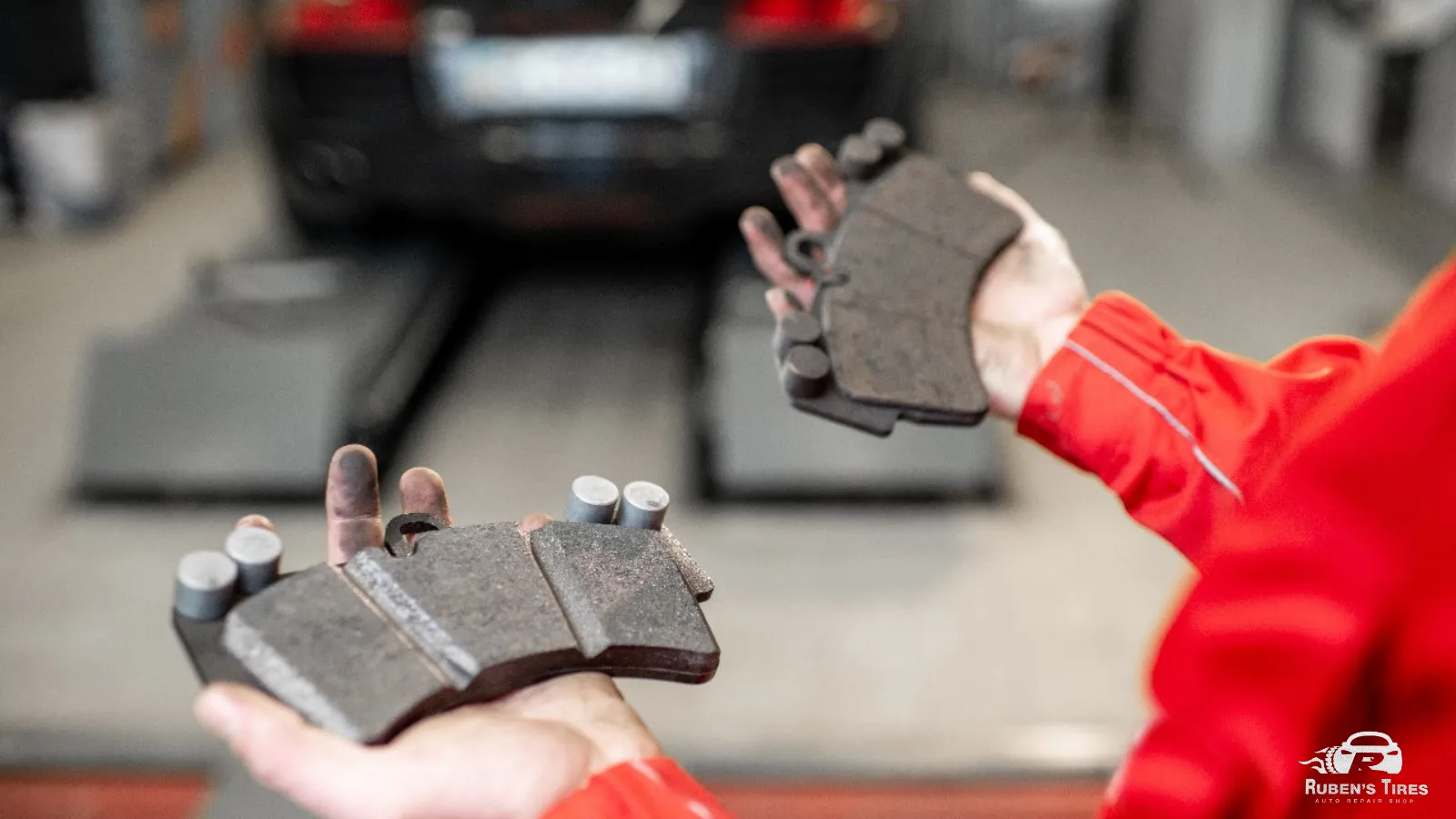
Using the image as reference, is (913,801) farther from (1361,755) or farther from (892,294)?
(1361,755)

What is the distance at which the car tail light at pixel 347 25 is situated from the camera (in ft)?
8.71

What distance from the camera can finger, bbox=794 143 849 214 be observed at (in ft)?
3.43

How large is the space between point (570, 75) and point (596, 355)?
636mm

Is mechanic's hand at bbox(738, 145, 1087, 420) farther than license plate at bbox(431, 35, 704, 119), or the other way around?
license plate at bbox(431, 35, 704, 119)

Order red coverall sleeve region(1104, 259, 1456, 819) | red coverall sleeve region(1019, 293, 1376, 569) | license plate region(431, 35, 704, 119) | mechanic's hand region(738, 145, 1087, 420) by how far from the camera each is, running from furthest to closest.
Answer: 1. license plate region(431, 35, 704, 119)
2. mechanic's hand region(738, 145, 1087, 420)
3. red coverall sleeve region(1019, 293, 1376, 569)
4. red coverall sleeve region(1104, 259, 1456, 819)

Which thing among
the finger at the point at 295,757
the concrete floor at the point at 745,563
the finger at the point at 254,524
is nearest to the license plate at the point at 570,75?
the concrete floor at the point at 745,563

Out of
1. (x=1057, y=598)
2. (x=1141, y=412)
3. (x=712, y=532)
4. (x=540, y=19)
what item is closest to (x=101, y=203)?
(x=540, y=19)

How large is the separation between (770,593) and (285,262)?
148 cm

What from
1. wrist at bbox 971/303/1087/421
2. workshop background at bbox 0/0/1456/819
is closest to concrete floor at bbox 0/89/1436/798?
workshop background at bbox 0/0/1456/819

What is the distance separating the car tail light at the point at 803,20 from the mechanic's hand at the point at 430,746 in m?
2.10

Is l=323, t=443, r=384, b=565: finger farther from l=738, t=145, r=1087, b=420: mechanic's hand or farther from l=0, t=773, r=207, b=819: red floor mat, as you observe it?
l=0, t=773, r=207, b=819: red floor mat

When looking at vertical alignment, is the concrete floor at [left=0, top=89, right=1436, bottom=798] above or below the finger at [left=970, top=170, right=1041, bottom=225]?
below

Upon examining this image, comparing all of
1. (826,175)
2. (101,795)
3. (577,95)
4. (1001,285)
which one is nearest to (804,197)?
(826,175)

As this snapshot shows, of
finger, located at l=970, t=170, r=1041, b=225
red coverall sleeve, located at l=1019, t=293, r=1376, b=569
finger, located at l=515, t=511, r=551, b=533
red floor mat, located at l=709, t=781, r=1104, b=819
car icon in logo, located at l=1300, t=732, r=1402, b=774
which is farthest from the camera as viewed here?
red floor mat, located at l=709, t=781, r=1104, b=819
